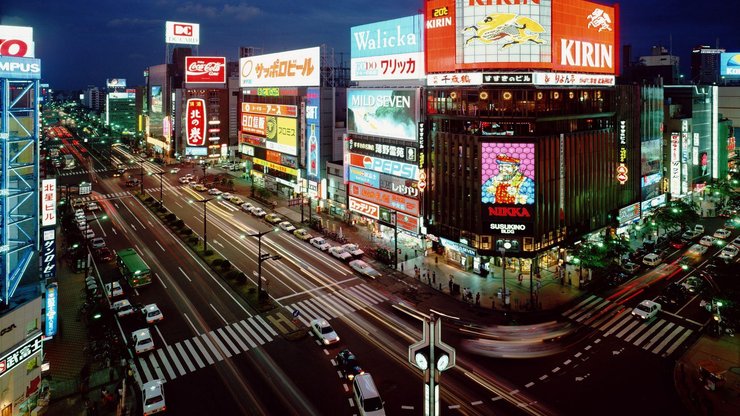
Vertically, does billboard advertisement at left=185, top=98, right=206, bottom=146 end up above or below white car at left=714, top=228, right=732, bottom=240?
above

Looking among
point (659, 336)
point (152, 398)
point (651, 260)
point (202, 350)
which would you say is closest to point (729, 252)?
point (651, 260)

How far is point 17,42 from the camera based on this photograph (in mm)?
25594

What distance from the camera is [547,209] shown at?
48.4 metres

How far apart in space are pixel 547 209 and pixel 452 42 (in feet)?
66.2

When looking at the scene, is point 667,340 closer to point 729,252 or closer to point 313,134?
point 729,252

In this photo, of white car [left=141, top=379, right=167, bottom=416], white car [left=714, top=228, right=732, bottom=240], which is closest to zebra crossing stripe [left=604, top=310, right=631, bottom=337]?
white car [left=714, top=228, right=732, bottom=240]

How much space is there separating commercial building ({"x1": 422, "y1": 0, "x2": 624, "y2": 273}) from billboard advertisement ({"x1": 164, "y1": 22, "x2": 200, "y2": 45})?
10289 centimetres

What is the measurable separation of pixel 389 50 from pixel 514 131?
22216 millimetres

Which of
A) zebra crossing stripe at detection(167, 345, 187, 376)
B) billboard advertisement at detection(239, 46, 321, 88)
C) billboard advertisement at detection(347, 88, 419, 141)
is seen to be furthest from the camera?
billboard advertisement at detection(239, 46, 321, 88)

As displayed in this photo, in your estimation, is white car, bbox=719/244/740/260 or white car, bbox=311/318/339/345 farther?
white car, bbox=719/244/740/260

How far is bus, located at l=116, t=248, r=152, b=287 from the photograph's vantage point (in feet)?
155

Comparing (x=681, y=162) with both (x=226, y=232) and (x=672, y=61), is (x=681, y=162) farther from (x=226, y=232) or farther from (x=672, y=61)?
(x=672, y=61)

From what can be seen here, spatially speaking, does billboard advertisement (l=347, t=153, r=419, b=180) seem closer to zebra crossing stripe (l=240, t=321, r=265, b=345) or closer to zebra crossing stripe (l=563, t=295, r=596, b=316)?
zebra crossing stripe (l=563, t=295, r=596, b=316)

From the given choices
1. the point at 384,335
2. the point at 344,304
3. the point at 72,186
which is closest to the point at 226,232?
the point at 344,304
